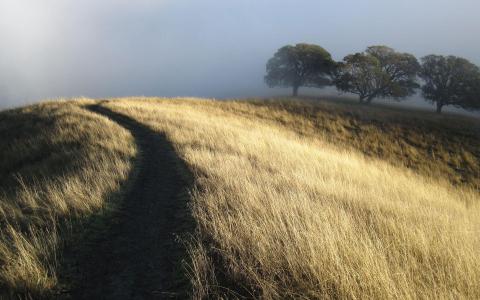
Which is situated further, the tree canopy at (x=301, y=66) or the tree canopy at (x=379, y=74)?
the tree canopy at (x=301, y=66)

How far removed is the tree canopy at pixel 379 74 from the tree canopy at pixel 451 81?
6.06ft

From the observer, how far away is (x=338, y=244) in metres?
4.73

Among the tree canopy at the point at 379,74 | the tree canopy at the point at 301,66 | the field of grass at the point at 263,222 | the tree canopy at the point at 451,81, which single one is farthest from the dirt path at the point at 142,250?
the tree canopy at the point at 301,66

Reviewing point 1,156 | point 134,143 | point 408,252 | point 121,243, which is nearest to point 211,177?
point 121,243

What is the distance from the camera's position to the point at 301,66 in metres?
61.1

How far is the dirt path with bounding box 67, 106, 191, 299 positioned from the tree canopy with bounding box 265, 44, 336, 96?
53486 mm

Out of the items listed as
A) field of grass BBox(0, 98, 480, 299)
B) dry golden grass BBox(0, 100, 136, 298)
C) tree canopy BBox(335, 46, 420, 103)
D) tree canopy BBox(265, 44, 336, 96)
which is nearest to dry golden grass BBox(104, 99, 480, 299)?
field of grass BBox(0, 98, 480, 299)

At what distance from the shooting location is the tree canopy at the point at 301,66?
5747cm

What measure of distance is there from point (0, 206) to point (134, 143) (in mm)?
6311

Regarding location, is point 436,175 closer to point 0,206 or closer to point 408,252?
point 408,252

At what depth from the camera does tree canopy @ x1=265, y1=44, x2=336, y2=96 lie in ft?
189

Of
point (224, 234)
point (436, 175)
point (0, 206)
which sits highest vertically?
point (224, 234)

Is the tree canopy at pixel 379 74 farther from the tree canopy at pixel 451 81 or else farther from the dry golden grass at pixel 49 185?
the dry golden grass at pixel 49 185

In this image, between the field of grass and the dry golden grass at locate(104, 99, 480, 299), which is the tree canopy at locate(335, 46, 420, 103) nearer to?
the field of grass
